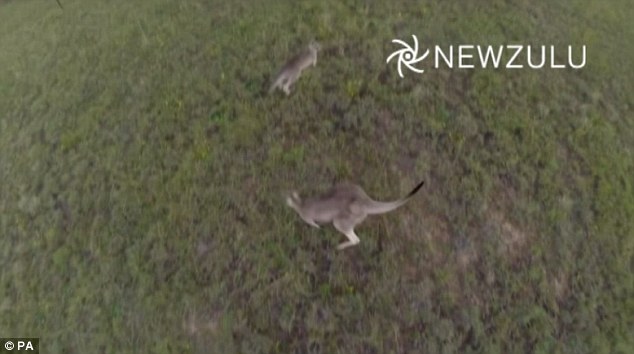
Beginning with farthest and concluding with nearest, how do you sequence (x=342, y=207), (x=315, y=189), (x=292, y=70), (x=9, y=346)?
(x=292, y=70) < (x=315, y=189) < (x=9, y=346) < (x=342, y=207)

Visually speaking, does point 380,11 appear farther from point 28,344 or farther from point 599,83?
point 28,344

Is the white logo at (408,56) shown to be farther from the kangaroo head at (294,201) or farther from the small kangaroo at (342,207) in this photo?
the kangaroo head at (294,201)

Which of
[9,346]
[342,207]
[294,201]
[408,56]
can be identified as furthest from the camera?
[408,56]

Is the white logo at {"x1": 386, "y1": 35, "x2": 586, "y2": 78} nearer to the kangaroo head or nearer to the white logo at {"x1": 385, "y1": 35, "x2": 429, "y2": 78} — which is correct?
the white logo at {"x1": 385, "y1": 35, "x2": 429, "y2": 78}

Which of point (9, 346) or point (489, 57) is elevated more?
point (489, 57)

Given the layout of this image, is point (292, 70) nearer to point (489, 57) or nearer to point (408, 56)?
point (408, 56)

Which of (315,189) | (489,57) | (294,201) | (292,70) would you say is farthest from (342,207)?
(489,57)
